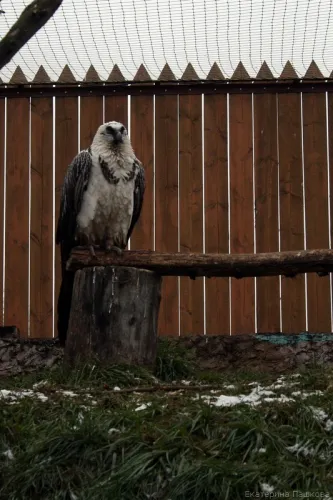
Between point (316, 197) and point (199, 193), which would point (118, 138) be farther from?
point (316, 197)

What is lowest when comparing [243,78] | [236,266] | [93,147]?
[236,266]

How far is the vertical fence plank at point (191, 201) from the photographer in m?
7.97

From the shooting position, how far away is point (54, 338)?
7.79 meters

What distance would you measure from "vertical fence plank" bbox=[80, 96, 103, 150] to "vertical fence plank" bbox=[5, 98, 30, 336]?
1.64 feet

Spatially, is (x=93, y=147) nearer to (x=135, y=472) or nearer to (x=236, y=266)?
(x=236, y=266)

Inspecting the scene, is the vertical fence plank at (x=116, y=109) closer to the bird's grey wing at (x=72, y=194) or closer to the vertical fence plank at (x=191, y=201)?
the vertical fence plank at (x=191, y=201)

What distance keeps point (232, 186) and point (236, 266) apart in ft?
6.18

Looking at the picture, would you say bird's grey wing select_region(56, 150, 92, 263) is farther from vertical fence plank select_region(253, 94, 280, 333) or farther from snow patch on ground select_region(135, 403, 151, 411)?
snow patch on ground select_region(135, 403, 151, 411)

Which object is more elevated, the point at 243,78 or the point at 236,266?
the point at 243,78

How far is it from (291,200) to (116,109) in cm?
180

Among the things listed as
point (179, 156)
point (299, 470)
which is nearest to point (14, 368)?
point (179, 156)

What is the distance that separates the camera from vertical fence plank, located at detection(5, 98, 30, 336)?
8.03 m

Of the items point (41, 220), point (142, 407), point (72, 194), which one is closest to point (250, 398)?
point (142, 407)

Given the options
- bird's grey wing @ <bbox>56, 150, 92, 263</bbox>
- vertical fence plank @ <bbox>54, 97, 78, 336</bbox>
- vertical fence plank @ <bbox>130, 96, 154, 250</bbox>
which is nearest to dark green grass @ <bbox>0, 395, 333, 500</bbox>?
bird's grey wing @ <bbox>56, 150, 92, 263</bbox>
